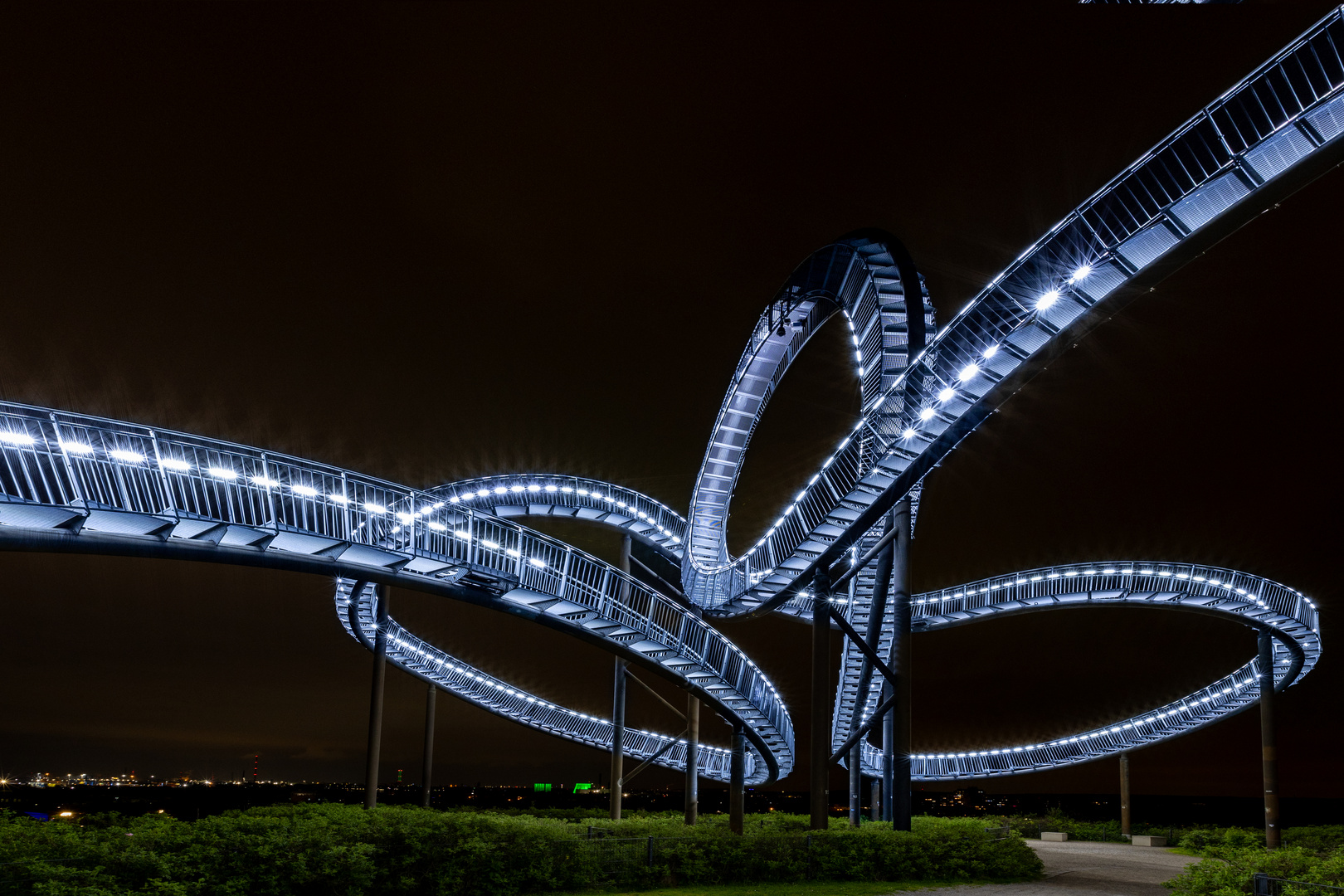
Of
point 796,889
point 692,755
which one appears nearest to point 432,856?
point 796,889

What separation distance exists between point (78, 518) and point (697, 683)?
1475 centimetres

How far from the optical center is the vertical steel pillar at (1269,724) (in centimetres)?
3030

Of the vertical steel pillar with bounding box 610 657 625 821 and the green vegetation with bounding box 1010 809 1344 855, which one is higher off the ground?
the vertical steel pillar with bounding box 610 657 625 821

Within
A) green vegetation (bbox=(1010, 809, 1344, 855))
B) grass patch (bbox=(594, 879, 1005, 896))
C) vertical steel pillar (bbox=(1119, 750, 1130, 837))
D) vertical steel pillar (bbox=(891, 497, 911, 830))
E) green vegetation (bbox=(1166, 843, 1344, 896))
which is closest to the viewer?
green vegetation (bbox=(1166, 843, 1344, 896))

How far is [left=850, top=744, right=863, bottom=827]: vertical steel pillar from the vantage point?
31.9 metres

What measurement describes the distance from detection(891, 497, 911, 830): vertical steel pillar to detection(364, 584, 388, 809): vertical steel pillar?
1482cm

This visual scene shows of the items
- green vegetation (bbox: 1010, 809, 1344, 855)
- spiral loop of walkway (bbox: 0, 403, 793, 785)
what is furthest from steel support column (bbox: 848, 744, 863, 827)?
spiral loop of walkway (bbox: 0, 403, 793, 785)

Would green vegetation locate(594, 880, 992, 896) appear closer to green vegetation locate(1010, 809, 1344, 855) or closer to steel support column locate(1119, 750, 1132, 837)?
green vegetation locate(1010, 809, 1344, 855)

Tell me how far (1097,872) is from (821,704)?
9.71 metres

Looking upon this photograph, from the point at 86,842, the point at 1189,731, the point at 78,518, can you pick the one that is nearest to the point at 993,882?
the point at 86,842

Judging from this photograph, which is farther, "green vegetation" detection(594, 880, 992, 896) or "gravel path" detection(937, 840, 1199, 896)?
"gravel path" detection(937, 840, 1199, 896)

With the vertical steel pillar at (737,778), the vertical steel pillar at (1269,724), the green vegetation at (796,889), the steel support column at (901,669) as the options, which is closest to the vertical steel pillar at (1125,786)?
the vertical steel pillar at (1269,724)

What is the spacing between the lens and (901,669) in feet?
80.3

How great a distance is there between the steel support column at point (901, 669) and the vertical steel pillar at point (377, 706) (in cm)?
1482
